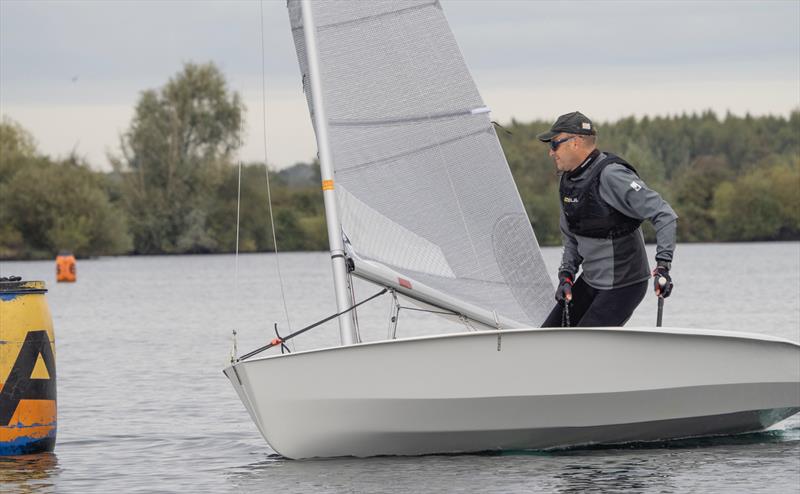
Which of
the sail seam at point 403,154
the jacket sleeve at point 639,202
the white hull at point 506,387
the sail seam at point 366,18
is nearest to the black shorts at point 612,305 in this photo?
the white hull at point 506,387

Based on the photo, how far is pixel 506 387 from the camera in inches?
383

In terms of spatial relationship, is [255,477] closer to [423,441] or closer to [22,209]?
[423,441]

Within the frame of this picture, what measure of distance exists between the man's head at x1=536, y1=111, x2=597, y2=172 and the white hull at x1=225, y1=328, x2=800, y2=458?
47.4 inches

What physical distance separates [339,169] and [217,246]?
84952mm

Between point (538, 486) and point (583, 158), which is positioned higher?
point (583, 158)

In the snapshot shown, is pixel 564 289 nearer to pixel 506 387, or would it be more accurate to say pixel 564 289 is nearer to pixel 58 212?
pixel 506 387

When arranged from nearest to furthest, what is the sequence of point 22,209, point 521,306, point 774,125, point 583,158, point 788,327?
1. point 583,158
2. point 521,306
3. point 788,327
4. point 22,209
5. point 774,125

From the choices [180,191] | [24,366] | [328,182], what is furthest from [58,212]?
[328,182]

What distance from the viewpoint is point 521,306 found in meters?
10.9

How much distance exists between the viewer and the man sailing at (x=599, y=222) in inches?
386

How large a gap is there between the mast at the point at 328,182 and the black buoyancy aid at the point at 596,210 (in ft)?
5.27

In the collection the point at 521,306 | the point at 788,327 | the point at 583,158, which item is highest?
the point at 583,158

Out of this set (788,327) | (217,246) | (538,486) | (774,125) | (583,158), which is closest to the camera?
(538,486)

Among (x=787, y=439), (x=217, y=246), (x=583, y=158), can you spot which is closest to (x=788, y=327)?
(x=787, y=439)
